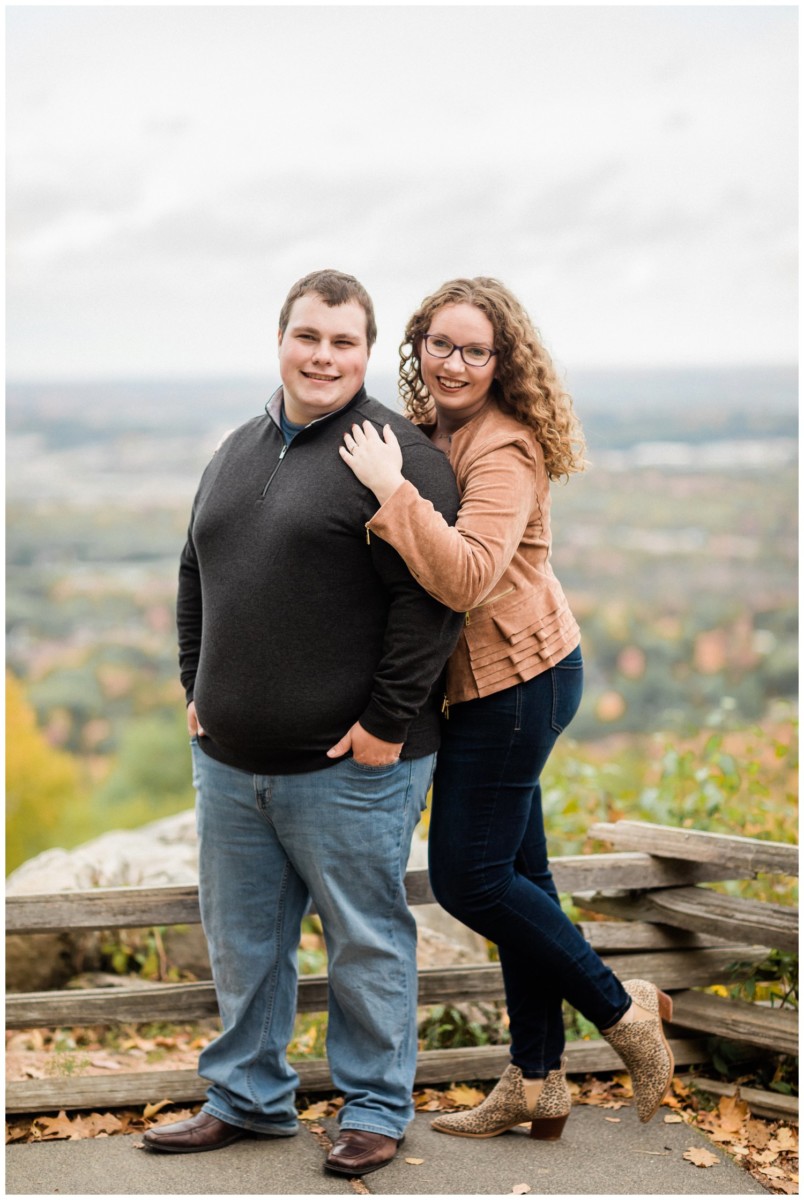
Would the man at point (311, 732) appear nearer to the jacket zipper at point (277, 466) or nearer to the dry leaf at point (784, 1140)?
the jacket zipper at point (277, 466)

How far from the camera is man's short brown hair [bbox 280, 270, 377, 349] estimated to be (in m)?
2.78

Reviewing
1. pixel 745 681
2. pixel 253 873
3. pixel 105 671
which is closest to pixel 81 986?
pixel 253 873

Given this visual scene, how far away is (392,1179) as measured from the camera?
294 cm

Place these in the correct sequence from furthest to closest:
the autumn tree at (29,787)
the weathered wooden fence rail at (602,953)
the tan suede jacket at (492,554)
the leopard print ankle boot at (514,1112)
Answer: the autumn tree at (29,787) → the weathered wooden fence rail at (602,953) → the leopard print ankle boot at (514,1112) → the tan suede jacket at (492,554)

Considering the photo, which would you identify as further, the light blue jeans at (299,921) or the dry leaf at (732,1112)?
the dry leaf at (732,1112)

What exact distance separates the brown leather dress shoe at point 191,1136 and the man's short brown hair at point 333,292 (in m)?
2.04

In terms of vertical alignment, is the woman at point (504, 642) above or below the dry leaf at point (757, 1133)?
above

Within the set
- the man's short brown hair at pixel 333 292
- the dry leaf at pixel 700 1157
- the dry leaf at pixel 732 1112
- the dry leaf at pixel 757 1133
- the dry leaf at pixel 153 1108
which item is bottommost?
the dry leaf at pixel 757 1133

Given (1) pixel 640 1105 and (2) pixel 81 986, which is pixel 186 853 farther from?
(1) pixel 640 1105

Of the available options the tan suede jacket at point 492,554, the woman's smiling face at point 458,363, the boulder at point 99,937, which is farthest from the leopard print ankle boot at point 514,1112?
the woman's smiling face at point 458,363

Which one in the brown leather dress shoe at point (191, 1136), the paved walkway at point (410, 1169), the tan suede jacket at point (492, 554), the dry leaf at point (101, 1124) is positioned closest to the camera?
the tan suede jacket at point (492, 554)

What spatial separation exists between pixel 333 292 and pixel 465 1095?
232 centimetres

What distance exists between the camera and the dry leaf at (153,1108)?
130 inches

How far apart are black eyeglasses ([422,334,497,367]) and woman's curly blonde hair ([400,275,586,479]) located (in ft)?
0.14
